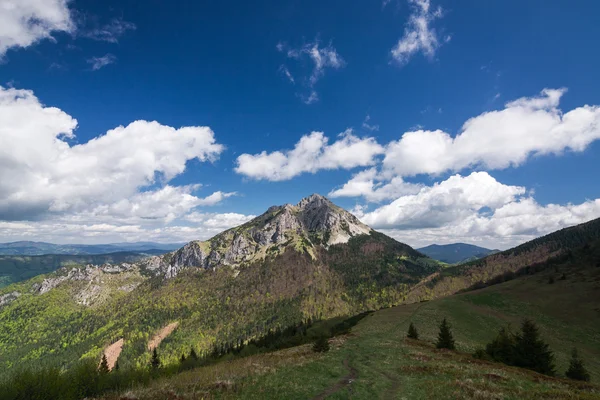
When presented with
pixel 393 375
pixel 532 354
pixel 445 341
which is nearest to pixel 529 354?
pixel 532 354

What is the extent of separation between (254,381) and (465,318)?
80.9 m

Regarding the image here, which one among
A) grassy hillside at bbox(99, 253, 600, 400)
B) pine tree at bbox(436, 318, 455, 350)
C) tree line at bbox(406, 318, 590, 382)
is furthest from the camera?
pine tree at bbox(436, 318, 455, 350)

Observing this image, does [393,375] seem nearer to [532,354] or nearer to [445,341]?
[532,354]

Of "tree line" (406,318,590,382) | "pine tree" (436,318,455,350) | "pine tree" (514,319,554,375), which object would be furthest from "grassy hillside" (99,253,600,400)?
"pine tree" (514,319,554,375)

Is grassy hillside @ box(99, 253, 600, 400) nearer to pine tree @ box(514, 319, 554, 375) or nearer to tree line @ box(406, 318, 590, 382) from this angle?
tree line @ box(406, 318, 590, 382)

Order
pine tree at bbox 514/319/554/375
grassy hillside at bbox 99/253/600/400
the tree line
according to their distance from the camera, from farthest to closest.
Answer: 1. pine tree at bbox 514/319/554/375
2. the tree line
3. grassy hillside at bbox 99/253/600/400

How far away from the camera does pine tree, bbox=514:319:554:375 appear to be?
116ft

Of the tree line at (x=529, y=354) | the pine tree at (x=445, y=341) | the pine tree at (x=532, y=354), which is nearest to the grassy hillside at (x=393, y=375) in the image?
the pine tree at (x=445, y=341)

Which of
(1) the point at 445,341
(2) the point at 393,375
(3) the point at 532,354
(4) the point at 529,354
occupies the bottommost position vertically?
(1) the point at 445,341

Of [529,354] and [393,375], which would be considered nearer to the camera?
[393,375]

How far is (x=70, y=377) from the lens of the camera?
65.5 feet

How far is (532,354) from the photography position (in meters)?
36.3

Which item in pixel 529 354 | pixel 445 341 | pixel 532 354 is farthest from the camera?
pixel 445 341

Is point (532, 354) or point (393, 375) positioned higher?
point (393, 375)
